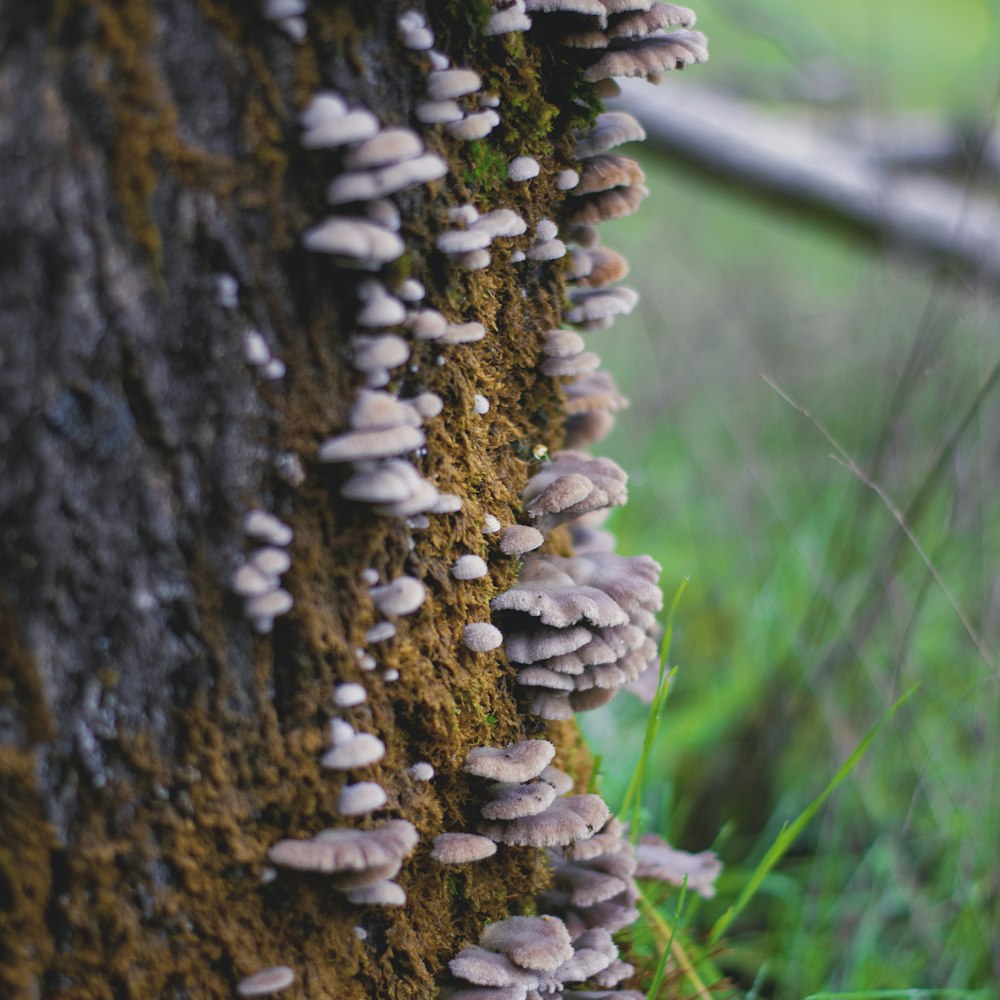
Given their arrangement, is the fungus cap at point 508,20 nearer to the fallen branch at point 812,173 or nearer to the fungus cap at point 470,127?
the fungus cap at point 470,127

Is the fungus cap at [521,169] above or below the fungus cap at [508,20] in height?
below

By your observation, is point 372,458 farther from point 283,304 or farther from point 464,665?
point 464,665

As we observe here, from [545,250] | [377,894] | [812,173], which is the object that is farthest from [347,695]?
[812,173]

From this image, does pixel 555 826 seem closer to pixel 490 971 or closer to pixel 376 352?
pixel 490 971

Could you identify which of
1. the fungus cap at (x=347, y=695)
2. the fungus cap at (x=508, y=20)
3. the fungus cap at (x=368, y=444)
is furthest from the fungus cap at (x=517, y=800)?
the fungus cap at (x=508, y=20)

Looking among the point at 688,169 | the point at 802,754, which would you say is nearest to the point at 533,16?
the point at 802,754

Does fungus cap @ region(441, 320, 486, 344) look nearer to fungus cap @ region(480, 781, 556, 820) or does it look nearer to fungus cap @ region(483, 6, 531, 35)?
fungus cap @ region(483, 6, 531, 35)
